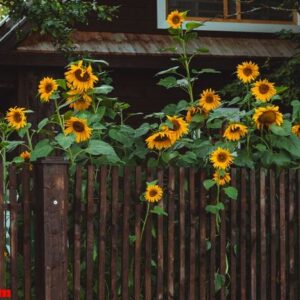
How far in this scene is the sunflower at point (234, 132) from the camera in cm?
461

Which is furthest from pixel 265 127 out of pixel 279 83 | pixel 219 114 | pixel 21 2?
pixel 279 83

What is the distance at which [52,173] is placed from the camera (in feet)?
13.8

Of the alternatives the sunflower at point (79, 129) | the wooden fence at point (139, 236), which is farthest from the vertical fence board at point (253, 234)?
the sunflower at point (79, 129)

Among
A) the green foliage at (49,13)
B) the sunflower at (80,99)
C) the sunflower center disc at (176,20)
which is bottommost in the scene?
the sunflower at (80,99)

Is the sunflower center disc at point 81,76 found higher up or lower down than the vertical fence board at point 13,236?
higher up

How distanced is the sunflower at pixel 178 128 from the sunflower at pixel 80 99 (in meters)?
0.48

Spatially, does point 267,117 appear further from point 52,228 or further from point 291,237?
point 52,228

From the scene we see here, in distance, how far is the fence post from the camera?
416cm

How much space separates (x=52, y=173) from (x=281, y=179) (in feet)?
4.54

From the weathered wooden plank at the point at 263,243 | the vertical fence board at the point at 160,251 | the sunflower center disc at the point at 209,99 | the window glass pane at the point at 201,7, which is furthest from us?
the window glass pane at the point at 201,7

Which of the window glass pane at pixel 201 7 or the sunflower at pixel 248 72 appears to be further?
the window glass pane at pixel 201 7

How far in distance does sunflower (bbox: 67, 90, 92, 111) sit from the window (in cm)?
768

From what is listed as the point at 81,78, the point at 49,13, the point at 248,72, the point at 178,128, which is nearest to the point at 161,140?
the point at 178,128

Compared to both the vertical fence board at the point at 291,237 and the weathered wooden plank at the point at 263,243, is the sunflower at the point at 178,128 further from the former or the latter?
the vertical fence board at the point at 291,237
